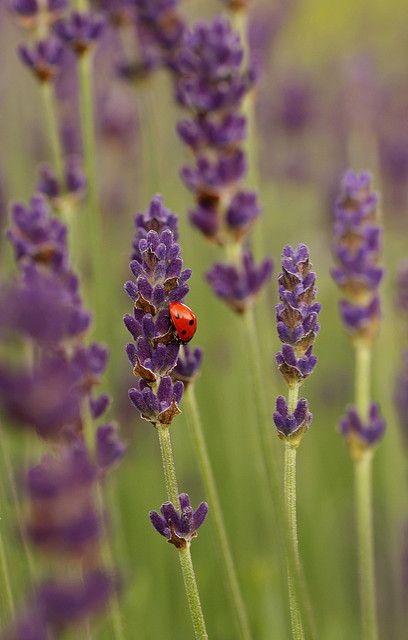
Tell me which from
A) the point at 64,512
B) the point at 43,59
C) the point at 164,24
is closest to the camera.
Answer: the point at 64,512

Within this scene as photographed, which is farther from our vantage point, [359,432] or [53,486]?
[359,432]

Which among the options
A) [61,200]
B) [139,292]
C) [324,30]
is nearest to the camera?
[139,292]

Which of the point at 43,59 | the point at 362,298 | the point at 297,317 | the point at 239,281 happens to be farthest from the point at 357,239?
the point at 43,59

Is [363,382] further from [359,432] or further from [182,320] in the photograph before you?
[182,320]

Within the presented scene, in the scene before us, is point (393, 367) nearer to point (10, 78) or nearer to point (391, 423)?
point (391, 423)

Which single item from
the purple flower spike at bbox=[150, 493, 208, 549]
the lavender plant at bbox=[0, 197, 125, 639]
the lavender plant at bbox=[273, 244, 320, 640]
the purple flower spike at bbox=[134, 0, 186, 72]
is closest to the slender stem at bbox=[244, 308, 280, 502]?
the lavender plant at bbox=[273, 244, 320, 640]

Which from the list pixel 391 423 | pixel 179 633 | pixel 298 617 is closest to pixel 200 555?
pixel 179 633

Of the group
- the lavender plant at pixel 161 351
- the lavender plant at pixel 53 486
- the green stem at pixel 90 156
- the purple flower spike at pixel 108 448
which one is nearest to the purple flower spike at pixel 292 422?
the lavender plant at pixel 161 351
